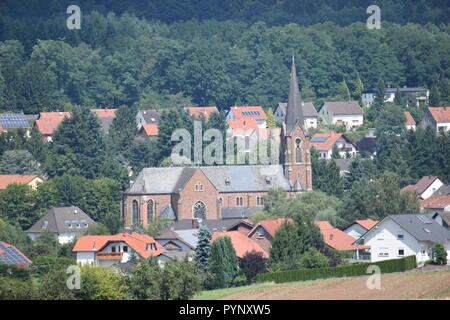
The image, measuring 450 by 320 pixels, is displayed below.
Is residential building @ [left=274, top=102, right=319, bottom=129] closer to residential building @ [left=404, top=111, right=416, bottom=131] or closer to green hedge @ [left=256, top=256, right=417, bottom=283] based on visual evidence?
residential building @ [left=404, top=111, right=416, bottom=131]

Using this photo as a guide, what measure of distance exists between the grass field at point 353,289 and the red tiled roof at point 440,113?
69.8 metres

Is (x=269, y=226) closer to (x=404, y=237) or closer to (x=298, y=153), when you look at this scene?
(x=404, y=237)

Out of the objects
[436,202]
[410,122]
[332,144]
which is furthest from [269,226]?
[410,122]

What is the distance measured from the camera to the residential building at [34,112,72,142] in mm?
122625

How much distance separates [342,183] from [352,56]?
56051mm

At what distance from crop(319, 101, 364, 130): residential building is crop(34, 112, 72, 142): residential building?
2173 centimetres

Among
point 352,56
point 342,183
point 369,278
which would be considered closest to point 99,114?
point 352,56

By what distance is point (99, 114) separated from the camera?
5404 inches

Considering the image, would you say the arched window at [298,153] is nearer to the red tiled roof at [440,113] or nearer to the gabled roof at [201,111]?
the gabled roof at [201,111]

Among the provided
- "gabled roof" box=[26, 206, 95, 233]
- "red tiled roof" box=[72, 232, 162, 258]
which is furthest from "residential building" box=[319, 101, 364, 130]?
"red tiled roof" box=[72, 232, 162, 258]

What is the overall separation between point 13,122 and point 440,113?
3281 centimetres

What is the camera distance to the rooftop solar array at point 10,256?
71875mm

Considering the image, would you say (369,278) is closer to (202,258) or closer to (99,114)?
(202,258)

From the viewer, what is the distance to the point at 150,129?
12744 cm
